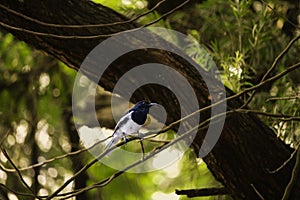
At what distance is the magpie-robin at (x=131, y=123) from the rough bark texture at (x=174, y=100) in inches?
9.4

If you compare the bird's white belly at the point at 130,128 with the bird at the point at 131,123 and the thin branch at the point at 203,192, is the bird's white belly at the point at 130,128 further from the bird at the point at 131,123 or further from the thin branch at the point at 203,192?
the thin branch at the point at 203,192

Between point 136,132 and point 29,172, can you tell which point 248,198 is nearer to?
point 136,132

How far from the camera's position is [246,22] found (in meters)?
3.32

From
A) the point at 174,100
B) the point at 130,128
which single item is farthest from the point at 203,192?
the point at 130,128

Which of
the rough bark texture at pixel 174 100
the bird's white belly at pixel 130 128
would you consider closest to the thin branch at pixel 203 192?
the rough bark texture at pixel 174 100

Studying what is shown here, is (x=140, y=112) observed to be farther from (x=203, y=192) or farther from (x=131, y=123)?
(x=203, y=192)

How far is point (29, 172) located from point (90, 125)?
26.5 inches

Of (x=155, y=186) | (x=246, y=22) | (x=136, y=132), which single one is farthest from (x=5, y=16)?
(x=155, y=186)

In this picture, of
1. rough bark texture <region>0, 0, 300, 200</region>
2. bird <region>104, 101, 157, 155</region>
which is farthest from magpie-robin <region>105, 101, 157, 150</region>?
rough bark texture <region>0, 0, 300, 200</region>

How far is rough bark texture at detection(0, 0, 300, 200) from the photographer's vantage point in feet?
8.22

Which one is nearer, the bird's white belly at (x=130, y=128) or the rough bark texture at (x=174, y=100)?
the bird's white belly at (x=130, y=128)

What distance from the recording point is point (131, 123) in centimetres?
229

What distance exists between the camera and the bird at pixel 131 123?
7.40ft

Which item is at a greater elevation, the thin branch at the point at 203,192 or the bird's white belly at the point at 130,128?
the bird's white belly at the point at 130,128
